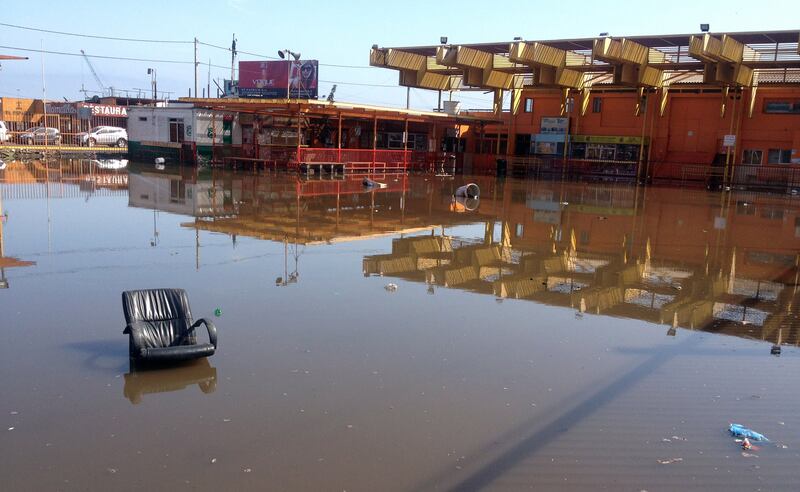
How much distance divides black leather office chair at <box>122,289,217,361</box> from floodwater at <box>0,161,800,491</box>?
234mm

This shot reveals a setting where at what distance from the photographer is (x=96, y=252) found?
13.2 meters

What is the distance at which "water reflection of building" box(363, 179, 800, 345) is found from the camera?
10.5 metres

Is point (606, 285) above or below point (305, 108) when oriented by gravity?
below

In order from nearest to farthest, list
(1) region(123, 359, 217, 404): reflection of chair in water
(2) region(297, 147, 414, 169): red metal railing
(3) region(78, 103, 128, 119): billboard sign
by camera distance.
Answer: (1) region(123, 359, 217, 404): reflection of chair in water < (2) region(297, 147, 414, 169): red metal railing < (3) region(78, 103, 128, 119): billboard sign

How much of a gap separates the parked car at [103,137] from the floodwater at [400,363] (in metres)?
40.6

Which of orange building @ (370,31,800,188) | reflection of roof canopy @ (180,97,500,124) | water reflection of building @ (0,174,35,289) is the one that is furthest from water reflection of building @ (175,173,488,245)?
orange building @ (370,31,800,188)

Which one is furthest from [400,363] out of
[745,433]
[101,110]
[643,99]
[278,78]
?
[101,110]

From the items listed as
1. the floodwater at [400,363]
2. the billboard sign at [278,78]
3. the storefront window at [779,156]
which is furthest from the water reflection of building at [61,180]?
the storefront window at [779,156]

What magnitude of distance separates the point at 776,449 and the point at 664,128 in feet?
126

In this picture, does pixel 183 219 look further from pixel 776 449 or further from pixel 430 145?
pixel 430 145

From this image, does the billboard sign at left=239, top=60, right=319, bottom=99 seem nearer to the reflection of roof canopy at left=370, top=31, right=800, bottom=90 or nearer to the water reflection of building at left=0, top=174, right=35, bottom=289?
the reflection of roof canopy at left=370, top=31, right=800, bottom=90

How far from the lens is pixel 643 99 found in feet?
134

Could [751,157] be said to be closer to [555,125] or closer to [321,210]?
[555,125]

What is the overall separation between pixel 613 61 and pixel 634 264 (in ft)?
86.1
